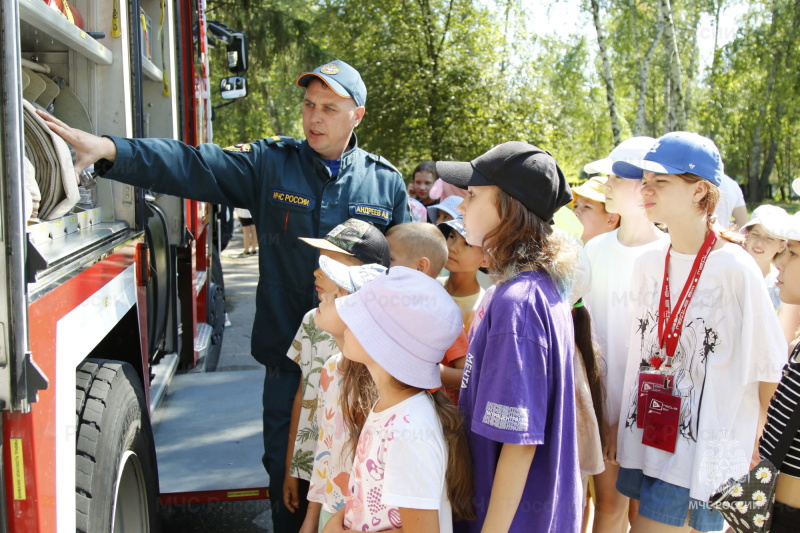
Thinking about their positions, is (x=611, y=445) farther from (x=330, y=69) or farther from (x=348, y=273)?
(x=330, y=69)

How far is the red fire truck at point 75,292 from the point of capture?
1.37 metres

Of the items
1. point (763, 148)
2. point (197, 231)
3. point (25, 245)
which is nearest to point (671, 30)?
point (197, 231)

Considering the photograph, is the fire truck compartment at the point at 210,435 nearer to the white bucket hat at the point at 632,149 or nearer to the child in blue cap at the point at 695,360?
the child in blue cap at the point at 695,360

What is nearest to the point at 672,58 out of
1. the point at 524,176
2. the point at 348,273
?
the point at 348,273

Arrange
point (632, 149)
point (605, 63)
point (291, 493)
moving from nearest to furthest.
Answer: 1. point (291, 493)
2. point (632, 149)
3. point (605, 63)

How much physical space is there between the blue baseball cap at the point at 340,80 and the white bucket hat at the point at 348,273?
0.88 m

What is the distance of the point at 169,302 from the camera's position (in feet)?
13.3

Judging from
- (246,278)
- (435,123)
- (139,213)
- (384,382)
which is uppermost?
(435,123)

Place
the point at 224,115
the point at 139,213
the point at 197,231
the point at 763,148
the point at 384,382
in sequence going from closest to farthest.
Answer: the point at 384,382 < the point at 139,213 < the point at 197,231 < the point at 224,115 < the point at 763,148

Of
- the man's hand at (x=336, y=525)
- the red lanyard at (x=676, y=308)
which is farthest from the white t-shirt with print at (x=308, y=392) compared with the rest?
the red lanyard at (x=676, y=308)

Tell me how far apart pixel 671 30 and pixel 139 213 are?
474 inches

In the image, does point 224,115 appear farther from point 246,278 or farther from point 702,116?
point 702,116

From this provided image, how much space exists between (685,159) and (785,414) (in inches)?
33.7

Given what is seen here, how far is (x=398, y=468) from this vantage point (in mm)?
1752
